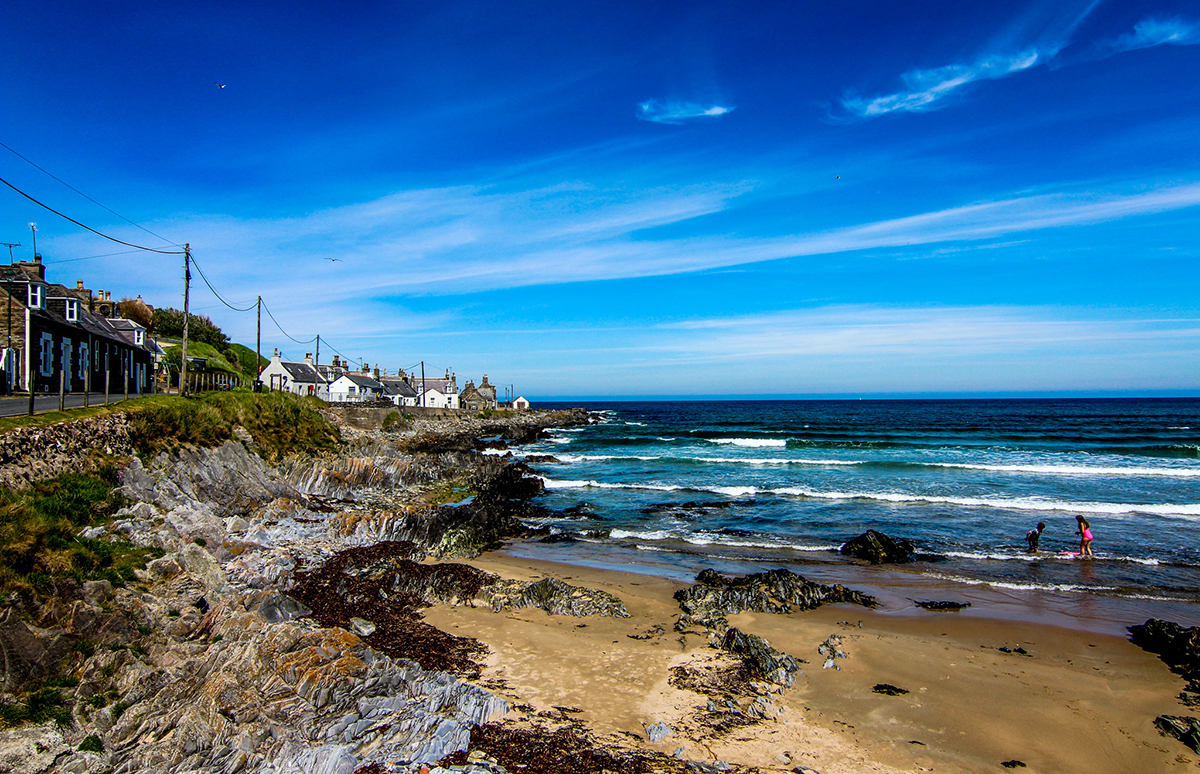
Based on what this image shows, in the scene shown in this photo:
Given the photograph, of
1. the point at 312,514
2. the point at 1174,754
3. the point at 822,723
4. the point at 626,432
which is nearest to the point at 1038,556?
the point at 1174,754

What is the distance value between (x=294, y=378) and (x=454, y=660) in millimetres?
71736

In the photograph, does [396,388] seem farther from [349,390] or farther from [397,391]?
[349,390]

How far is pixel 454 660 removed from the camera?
9.75 m

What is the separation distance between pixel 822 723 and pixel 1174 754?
4627mm

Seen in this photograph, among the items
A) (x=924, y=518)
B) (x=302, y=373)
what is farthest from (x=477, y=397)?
(x=924, y=518)

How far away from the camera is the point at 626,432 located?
73.1m

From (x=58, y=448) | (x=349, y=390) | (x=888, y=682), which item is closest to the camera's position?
(x=888, y=682)

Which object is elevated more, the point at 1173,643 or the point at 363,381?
the point at 363,381

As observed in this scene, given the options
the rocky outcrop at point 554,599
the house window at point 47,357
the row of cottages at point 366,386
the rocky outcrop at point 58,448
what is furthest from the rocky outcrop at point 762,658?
the row of cottages at point 366,386

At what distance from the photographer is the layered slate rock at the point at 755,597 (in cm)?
1265

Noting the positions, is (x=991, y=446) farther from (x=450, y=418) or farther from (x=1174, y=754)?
(x=450, y=418)

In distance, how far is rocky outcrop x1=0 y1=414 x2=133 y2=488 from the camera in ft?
38.1

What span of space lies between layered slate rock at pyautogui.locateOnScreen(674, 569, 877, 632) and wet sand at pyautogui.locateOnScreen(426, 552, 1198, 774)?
392 mm

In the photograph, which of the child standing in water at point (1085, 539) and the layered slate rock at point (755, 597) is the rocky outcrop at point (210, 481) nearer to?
the layered slate rock at point (755, 597)
